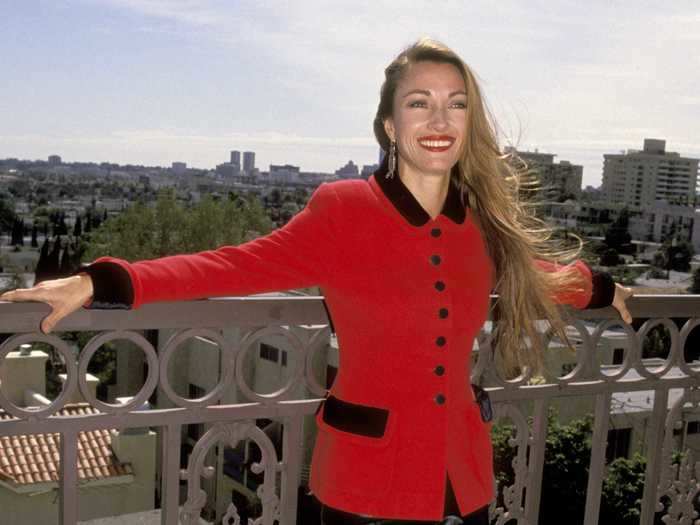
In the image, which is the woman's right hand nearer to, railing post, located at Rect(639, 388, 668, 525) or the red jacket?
the red jacket

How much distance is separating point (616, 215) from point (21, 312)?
75.5 m

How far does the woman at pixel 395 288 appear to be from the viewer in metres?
1.78

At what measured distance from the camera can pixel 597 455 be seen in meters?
2.73

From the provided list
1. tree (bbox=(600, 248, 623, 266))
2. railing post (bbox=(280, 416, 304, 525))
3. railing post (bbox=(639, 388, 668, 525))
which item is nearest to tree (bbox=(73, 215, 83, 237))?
tree (bbox=(600, 248, 623, 266))

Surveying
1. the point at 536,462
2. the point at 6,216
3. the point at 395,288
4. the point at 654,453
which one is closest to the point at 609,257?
the point at 654,453

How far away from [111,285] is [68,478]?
57 centimetres

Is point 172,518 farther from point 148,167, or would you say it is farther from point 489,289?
point 148,167

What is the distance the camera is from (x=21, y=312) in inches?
69.0

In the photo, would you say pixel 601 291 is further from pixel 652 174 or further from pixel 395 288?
pixel 652 174

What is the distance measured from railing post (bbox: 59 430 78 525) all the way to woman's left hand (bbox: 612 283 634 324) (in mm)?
1566

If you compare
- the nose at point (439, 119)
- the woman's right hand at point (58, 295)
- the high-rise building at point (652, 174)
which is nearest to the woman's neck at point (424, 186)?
the nose at point (439, 119)

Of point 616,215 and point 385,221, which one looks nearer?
point 385,221

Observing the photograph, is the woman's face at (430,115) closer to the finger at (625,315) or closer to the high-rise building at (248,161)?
the finger at (625,315)

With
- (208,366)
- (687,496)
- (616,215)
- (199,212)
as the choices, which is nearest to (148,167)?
(616,215)
